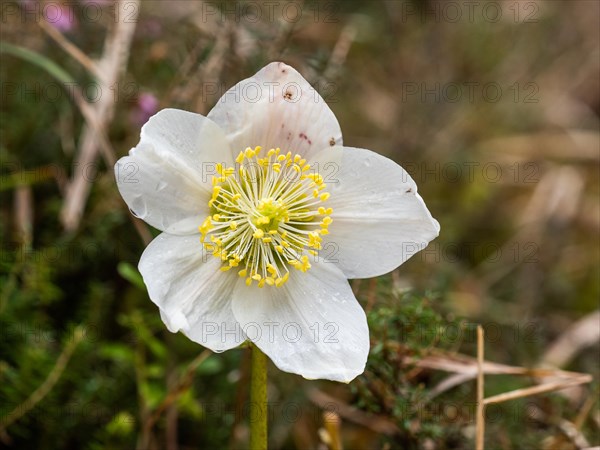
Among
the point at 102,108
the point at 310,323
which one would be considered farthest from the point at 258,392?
the point at 102,108

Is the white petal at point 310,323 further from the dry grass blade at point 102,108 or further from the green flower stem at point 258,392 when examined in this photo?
the dry grass blade at point 102,108

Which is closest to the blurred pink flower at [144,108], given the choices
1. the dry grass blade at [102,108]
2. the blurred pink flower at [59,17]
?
the dry grass blade at [102,108]

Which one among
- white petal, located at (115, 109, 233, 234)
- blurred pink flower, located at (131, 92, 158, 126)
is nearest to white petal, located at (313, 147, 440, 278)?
white petal, located at (115, 109, 233, 234)

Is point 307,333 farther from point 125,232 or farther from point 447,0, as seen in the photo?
point 447,0

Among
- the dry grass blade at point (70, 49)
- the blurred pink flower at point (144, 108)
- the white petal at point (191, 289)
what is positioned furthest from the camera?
the blurred pink flower at point (144, 108)

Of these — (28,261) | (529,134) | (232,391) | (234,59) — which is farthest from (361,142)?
(28,261)

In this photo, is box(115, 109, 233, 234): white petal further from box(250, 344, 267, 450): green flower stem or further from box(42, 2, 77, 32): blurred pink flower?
box(42, 2, 77, 32): blurred pink flower
